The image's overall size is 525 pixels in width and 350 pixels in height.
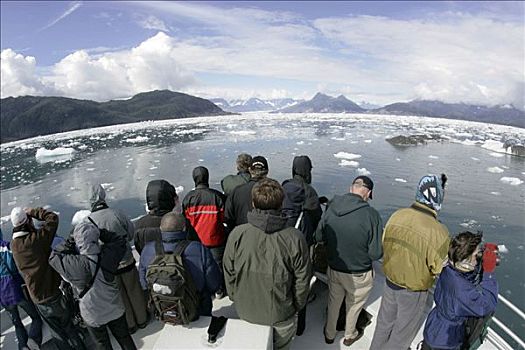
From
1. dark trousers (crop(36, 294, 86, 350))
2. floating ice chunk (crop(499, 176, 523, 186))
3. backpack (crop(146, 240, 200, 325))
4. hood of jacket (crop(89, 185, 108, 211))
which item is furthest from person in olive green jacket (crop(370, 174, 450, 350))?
floating ice chunk (crop(499, 176, 523, 186))

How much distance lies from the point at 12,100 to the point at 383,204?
18041 centimetres

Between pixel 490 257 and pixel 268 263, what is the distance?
1.27 metres

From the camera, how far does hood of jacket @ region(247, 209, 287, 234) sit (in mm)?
1886

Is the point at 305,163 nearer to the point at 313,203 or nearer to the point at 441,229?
the point at 313,203

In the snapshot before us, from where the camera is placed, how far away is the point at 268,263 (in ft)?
6.24

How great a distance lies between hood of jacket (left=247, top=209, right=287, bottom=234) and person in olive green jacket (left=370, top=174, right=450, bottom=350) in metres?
0.93

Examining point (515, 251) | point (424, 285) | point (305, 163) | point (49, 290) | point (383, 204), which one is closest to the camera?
point (424, 285)

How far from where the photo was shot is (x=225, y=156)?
2620 centimetres

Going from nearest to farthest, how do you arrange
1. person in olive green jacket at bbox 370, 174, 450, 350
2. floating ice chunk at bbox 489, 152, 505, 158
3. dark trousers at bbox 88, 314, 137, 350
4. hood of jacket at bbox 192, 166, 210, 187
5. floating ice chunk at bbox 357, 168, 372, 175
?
person in olive green jacket at bbox 370, 174, 450, 350, dark trousers at bbox 88, 314, 137, 350, hood of jacket at bbox 192, 166, 210, 187, floating ice chunk at bbox 357, 168, 372, 175, floating ice chunk at bbox 489, 152, 505, 158

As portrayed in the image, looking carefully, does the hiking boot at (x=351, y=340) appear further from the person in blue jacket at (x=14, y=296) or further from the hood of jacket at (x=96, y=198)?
the person in blue jacket at (x=14, y=296)

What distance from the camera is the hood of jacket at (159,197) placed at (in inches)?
104

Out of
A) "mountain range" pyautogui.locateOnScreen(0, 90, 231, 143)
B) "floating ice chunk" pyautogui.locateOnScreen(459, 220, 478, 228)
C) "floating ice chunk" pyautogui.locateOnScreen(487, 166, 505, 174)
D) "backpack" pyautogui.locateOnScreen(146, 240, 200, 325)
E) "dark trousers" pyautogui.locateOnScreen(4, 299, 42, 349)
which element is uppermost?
"mountain range" pyautogui.locateOnScreen(0, 90, 231, 143)

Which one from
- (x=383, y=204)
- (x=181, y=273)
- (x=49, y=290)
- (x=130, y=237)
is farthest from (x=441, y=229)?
(x=383, y=204)

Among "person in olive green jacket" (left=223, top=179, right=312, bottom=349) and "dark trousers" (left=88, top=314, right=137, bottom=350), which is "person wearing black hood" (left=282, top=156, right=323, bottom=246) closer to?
"person in olive green jacket" (left=223, top=179, right=312, bottom=349)
